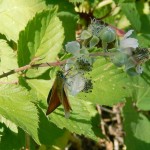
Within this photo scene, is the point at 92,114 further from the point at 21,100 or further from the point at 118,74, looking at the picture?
the point at 21,100

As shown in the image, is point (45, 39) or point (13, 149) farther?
point (13, 149)

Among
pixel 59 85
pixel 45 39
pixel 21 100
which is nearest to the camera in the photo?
pixel 59 85

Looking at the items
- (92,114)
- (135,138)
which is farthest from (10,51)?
(135,138)

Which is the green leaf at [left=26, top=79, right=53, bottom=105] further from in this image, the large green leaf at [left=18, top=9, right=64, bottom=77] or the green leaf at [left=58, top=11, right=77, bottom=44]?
the green leaf at [left=58, top=11, right=77, bottom=44]

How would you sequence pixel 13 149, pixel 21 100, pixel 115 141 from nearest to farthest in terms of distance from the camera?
pixel 21 100, pixel 13 149, pixel 115 141

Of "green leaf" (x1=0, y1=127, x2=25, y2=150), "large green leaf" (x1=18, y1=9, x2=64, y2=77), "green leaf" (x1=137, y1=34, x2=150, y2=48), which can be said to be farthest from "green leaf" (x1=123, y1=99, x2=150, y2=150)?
"large green leaf" (x1=18, y1=9, x2=64, y2=77)

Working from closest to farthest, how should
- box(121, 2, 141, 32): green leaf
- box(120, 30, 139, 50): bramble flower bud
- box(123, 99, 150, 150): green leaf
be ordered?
box(120, 30, 139, 50): bramble flower bud → box(121, 2, 141, 32): green leaf → box(123, 99, 150, 150): green leaf

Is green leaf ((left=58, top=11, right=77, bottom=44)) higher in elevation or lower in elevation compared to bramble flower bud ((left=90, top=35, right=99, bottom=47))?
lower
